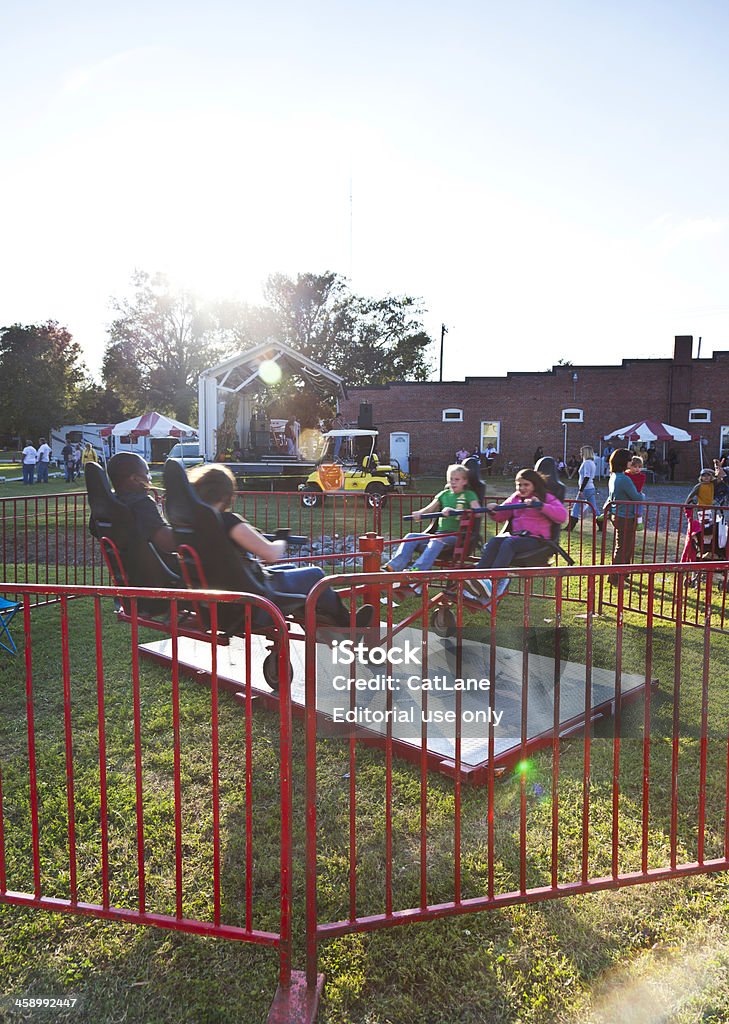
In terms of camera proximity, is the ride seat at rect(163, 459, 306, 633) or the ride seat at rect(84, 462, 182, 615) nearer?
the ride seat at rect(163, 459, 306, 633)

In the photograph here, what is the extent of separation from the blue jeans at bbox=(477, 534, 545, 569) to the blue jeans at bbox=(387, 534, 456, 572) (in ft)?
1.41

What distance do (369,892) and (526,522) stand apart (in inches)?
159

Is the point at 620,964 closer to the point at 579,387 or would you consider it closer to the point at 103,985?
the point at 103,985

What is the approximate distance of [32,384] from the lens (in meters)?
45.5

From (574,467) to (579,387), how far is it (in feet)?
12.6

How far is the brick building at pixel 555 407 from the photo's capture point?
31766mm

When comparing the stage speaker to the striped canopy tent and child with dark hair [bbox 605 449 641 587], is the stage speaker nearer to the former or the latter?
the striped canopy tent

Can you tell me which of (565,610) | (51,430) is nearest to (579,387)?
(565,610)

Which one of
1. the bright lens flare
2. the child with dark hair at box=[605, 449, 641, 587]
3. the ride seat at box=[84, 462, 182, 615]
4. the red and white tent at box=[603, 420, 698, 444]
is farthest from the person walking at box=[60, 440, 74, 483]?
the ride seat at box=[84, 462, 182, 615]

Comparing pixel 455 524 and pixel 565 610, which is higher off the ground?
pixel 455 524

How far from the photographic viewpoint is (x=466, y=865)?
9.69ft

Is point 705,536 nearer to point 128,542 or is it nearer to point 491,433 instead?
point 128,542

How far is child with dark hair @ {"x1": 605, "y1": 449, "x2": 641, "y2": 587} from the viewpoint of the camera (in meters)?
8.08

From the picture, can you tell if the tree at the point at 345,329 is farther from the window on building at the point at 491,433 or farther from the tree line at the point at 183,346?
the window on building at the point at 491,433
